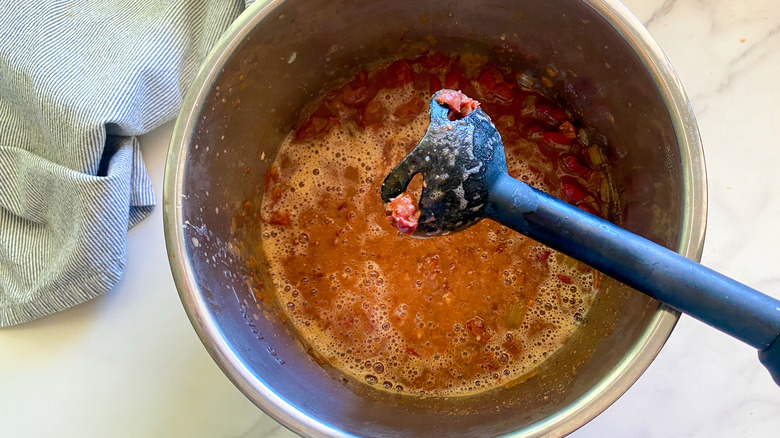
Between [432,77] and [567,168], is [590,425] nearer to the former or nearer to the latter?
[567,168]

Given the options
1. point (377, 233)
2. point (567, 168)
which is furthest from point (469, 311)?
point (567, 168)

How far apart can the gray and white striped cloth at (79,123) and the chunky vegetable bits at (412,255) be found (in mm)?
236

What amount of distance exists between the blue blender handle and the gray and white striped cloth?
2.03 feet

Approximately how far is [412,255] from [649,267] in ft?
1.42

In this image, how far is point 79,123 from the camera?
924mm

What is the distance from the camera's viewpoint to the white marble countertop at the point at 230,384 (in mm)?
973

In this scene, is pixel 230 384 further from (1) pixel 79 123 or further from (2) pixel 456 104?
(2) pixel 456 104

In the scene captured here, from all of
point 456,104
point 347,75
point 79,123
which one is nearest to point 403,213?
point 456,104

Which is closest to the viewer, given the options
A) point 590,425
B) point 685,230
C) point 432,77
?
point 685,230

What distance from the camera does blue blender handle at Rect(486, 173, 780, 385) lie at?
0.65m

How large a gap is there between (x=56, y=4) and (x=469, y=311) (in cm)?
91

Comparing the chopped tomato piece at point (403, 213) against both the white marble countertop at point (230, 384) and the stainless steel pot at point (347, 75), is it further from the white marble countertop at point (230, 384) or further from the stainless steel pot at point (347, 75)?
the white marble countertop at point (230, 384)

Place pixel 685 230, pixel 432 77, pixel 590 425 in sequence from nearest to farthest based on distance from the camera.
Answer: pixel 685 230 < pixel 590 425 < pixel 432 77

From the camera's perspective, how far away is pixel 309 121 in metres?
1.06
